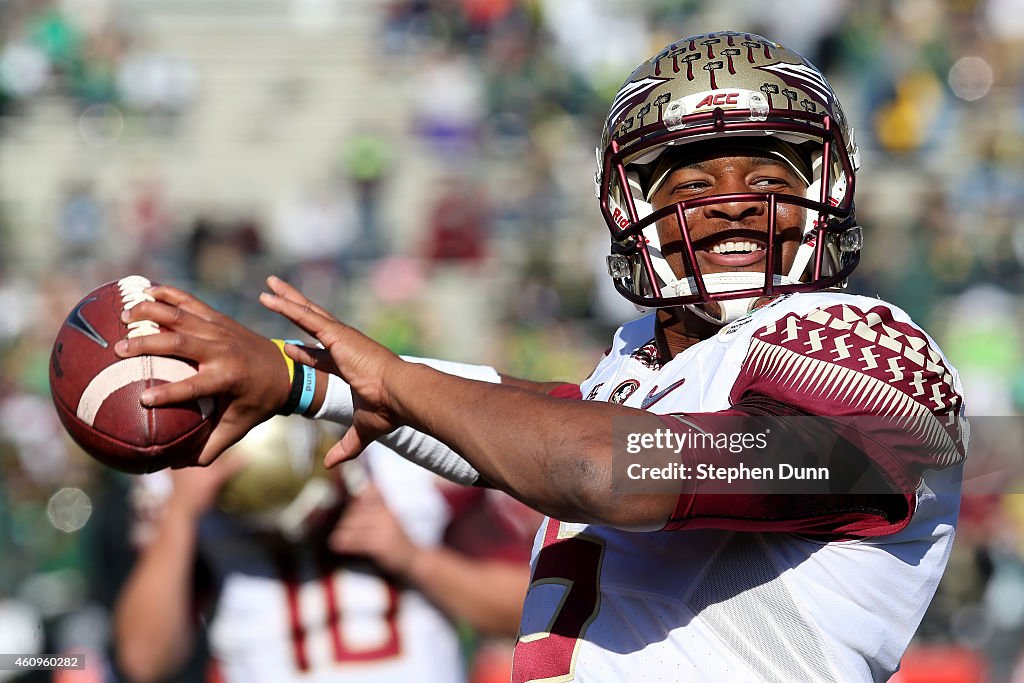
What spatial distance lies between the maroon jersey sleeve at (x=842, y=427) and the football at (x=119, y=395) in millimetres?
893

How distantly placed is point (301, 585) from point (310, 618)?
10cm

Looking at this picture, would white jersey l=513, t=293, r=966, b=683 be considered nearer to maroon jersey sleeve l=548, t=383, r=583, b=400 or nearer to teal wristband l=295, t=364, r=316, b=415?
maroon jersey sleeve l=548, t=383, r=583, b=400

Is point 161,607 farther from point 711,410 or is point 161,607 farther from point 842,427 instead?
point 842,427

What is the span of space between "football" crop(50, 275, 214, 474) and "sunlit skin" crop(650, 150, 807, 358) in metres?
0.88

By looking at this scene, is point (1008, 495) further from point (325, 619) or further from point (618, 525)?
point (618, 525)

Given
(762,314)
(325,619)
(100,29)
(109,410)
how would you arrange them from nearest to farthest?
(762,314) → (109,410) → (325,619) → (100,29)

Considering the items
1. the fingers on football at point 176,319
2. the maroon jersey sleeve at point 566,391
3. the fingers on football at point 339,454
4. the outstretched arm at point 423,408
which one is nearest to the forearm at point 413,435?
the maroon jersey sleeve at point 566,391

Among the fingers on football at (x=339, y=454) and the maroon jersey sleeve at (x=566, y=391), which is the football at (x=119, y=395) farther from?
the maroon jersey sleeve at (x=566, y=391)

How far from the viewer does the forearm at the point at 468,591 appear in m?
3.99

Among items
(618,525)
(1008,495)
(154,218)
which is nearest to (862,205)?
(1008,495)

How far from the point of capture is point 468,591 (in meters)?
3.99

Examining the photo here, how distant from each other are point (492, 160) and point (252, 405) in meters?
9.30

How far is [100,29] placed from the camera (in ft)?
41.8

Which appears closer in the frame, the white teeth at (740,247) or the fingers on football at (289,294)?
the fingers on football at (289,294)
